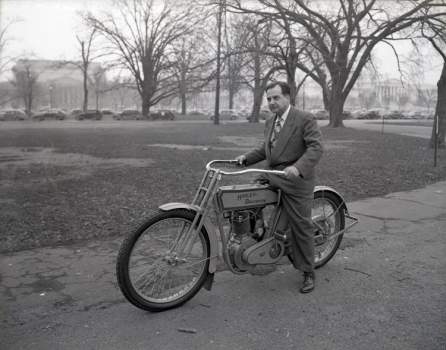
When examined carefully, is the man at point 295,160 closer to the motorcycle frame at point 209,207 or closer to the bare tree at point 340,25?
the motorcycle frame at point 209,207

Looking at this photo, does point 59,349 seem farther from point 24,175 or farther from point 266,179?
point 24,175

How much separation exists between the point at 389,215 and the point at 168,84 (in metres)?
48.3

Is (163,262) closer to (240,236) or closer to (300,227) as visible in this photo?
(240,236)

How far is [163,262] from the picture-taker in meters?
3.46

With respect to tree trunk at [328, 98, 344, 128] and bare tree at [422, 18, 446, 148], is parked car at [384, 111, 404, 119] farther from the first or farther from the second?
bare tree at [422, 18, 446, 148]

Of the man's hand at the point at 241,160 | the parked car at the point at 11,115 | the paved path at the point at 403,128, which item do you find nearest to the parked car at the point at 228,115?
the paved path at the point at 403,128

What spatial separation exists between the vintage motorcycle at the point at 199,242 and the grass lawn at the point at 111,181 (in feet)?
4.87

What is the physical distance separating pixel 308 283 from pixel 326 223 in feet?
2.55

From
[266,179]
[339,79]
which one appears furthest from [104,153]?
[339,79]

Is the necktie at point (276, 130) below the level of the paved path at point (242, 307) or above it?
above

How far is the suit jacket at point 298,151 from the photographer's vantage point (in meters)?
3.58

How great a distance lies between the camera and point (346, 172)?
10578 millimetres

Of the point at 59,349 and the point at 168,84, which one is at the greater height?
the point at 168,84

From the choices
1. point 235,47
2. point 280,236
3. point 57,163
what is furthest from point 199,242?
point 235,47
